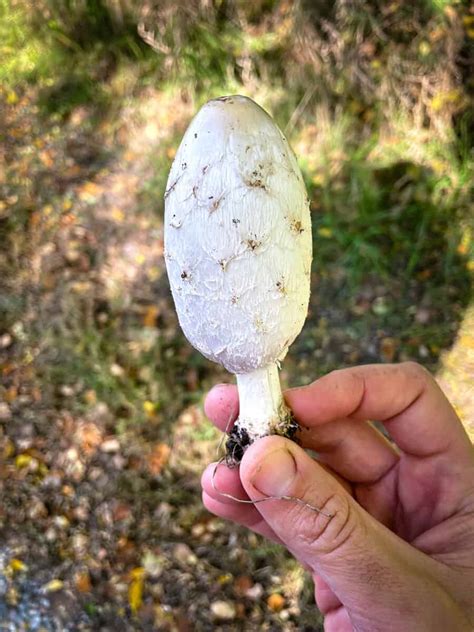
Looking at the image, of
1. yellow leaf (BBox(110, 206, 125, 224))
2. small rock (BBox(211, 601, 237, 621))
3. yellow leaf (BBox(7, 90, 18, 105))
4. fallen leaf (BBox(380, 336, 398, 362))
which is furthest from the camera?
yellow leaf (BBox(7, 90, 18, 105))

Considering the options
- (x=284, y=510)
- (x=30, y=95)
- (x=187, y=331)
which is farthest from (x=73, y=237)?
(x=284, y=510)

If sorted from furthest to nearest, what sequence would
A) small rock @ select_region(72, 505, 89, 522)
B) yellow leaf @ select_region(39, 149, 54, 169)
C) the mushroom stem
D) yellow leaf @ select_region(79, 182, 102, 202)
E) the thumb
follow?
yellow leaf @ select_region(39, 149, 54, 169), yellow leaf @ select_region(79, 182, 102, 202), small rock @ select_region(72, 505, 89, 522), the mushroom stem, the thumb

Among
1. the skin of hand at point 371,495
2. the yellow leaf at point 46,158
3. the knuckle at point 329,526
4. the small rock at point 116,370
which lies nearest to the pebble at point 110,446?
the small rock at point 116,370

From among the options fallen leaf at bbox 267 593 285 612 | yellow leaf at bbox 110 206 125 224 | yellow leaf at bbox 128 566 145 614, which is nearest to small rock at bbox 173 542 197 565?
yellow leaf at bbox 128 566 145 614

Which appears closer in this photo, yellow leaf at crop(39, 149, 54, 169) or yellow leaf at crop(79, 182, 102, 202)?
yellow leaf at crop(79, 182, 102, 202)

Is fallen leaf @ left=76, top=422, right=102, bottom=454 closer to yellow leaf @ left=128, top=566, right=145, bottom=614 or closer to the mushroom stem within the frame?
yellow leaf @ left=128, top=566, right=145, bottom=614
